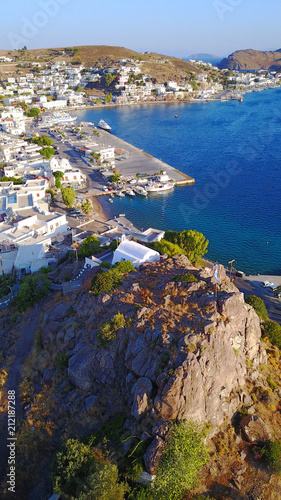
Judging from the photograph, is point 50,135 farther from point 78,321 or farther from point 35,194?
point 78,321

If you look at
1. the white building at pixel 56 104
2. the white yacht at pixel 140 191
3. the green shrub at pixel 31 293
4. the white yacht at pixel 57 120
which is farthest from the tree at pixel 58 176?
the white building at pixel 56 104

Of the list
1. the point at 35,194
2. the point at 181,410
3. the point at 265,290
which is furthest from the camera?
the point at 35,194

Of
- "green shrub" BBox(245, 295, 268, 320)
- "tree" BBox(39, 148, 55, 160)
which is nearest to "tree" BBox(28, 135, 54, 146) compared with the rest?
"tree" BBox(39, 148, 55, 160)

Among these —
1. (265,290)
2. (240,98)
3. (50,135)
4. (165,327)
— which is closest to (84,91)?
(240,98)

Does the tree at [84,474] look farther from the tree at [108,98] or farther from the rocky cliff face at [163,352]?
the tree at [108,98]

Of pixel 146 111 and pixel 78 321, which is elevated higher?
pixel 146 111

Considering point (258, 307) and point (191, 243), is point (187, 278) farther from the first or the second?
point (191, 243)
